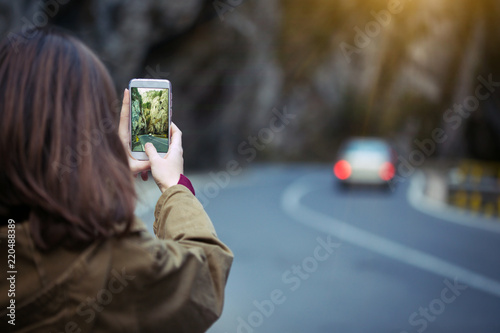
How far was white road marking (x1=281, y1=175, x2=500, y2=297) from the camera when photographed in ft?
26.2

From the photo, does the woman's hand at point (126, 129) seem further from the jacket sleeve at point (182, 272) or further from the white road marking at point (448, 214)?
the white road marking at point (448, 214)

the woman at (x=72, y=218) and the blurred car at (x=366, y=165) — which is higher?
the woman at (x=72, y=218)

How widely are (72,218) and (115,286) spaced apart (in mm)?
202

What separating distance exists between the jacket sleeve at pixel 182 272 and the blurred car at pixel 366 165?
Answer: 20131 mm

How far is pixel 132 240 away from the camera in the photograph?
1445mm

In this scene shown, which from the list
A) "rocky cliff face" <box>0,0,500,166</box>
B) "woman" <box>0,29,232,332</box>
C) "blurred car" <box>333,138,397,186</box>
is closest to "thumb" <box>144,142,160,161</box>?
"woman" <box>0,29,232,332</box>

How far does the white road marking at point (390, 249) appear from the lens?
26.2 feet

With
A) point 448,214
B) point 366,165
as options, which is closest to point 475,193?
point 448,214

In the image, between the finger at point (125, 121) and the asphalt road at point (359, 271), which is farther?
the asphalt road at point (359, 271)

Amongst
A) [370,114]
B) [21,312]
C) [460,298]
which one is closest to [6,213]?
[21,312]

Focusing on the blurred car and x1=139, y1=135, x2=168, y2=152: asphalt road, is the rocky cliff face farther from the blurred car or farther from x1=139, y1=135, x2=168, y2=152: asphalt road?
x1=139, y1=135, x2=168, y2=152: asphalt road

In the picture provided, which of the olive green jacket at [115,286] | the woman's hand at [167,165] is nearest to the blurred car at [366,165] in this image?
the woman's hand at [167,165]

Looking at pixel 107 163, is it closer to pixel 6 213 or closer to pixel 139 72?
pixel 6 213

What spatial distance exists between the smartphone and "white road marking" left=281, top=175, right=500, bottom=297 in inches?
253
